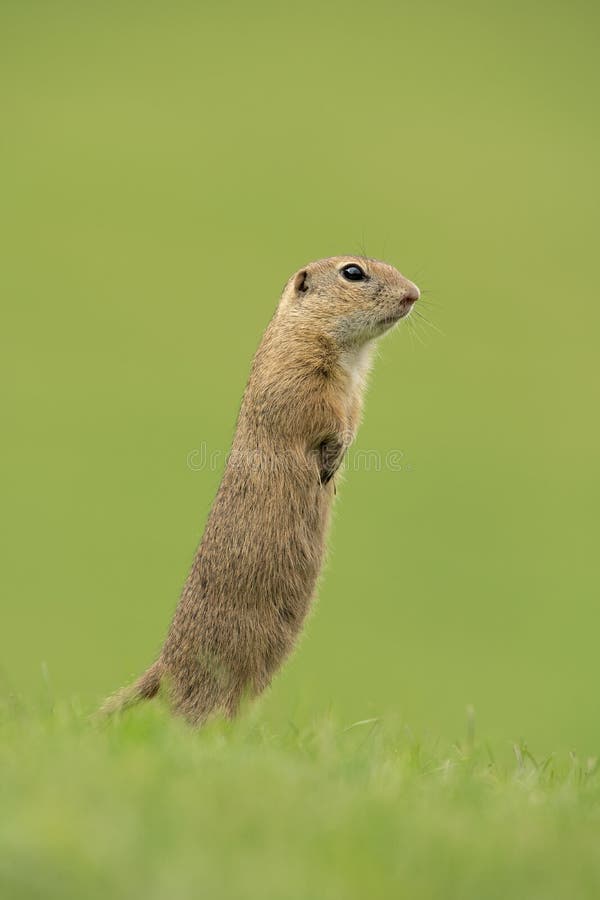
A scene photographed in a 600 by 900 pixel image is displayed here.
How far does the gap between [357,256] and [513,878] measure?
196 inches

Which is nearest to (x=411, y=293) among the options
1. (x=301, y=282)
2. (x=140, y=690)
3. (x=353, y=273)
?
(x=353, y=273)

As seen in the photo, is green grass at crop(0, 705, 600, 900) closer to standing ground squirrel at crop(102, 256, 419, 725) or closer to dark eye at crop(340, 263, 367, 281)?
standing ground squirrel at crop(102, 256, 419, 725)

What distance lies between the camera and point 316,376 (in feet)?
25.6

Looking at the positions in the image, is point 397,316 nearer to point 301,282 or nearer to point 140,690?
point 301,282

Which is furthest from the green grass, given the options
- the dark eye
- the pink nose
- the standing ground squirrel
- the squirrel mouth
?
the dark eye

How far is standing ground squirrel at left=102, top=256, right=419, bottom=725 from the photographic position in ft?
23.8

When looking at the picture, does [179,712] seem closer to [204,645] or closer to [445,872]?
[204,645]

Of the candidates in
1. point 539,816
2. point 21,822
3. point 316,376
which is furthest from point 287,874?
point 316,376

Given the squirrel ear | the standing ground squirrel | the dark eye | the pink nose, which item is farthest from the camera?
the squirrel ear

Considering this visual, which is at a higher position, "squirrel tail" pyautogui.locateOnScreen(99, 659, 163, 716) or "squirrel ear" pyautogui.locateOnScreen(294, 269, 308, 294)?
"squirrel ear" pyautogui.locateOnScreen(294, 269, 308, 294)

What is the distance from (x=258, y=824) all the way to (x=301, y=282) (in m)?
4.74

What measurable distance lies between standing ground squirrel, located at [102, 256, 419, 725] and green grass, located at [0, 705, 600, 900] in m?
1.43

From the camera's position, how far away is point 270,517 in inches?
288

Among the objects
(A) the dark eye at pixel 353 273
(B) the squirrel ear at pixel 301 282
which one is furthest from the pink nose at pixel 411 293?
(B) the squirrel ear at pixel 301 282
